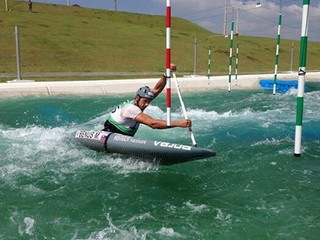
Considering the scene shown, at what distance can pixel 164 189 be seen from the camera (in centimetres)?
586

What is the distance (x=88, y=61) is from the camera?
30734mm

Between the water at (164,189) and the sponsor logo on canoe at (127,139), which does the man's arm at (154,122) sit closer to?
the sponsor logo on canoe at (127,139)

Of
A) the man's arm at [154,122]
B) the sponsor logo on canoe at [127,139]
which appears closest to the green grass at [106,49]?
the sponsor logo on canoe at [127,139]

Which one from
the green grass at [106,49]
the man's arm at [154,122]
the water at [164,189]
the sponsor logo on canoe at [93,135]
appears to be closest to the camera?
the water at [164,189]

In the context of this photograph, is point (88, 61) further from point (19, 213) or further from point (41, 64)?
point (19, 213)

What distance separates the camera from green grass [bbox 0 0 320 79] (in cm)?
2945

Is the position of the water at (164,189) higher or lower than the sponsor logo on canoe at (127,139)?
lower

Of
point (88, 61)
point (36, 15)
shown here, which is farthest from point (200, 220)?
point (36, 15)

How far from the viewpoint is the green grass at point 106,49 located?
29.5 m

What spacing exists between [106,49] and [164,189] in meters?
31.3

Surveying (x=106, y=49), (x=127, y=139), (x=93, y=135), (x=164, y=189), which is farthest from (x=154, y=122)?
(x=106, y=49)

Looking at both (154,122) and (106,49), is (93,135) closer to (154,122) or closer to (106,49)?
(154,122)

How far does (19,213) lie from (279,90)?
17.4 m

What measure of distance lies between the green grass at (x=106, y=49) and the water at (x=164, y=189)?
19.2 meters
